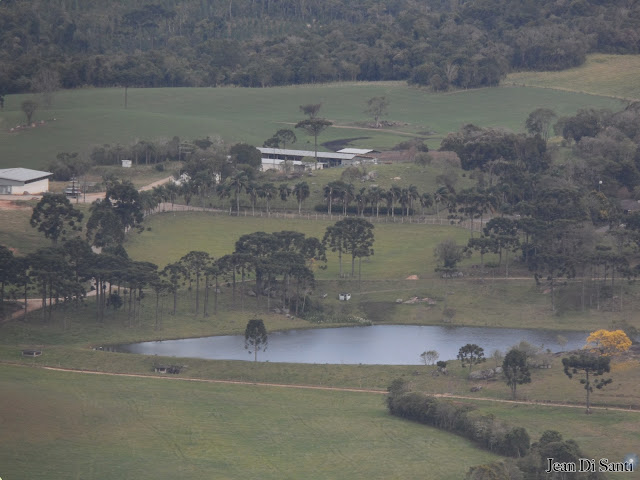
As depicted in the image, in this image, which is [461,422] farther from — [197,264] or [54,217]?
[54,217]

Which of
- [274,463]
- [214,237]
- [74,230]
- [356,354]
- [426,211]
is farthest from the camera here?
[426,211]

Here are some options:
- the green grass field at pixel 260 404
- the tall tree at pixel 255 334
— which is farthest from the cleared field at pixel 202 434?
the tall tree at pixel 255 334

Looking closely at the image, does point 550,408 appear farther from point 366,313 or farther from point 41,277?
point 41,277

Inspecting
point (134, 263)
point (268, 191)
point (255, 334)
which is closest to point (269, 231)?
point (268, 191)

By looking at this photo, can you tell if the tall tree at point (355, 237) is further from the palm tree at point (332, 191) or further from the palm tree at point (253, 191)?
the palm tree at point (253, 191)

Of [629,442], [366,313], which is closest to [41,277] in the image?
[366,313]

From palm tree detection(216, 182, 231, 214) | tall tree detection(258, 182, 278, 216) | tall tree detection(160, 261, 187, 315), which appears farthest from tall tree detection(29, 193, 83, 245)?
tall tree detection(258, 182, 278, 216)
